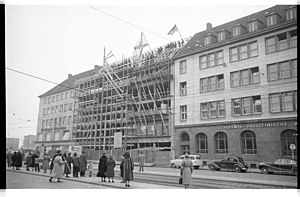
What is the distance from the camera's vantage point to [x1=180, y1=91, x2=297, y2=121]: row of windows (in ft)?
62.7

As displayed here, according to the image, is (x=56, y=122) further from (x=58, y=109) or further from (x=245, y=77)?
(x=245, y=77)

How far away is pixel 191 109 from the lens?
81.3 ft

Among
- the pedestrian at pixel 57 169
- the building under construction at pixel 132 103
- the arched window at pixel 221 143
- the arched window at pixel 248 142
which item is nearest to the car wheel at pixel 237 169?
the arched window at pixel 248 142

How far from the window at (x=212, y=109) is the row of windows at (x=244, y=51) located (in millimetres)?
3068

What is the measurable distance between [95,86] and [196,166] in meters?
18.1

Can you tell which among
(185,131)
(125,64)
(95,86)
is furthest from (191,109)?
(95,86)

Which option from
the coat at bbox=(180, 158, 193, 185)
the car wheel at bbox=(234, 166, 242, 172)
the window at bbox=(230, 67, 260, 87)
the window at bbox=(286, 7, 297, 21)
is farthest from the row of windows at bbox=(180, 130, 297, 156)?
the coat at bbox=(180, 158, 193, 185)

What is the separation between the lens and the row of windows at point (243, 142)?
18.4 meters

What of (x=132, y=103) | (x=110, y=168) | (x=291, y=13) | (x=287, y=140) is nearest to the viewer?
(x=110, y=168)

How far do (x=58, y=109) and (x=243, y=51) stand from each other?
31823 millimetres

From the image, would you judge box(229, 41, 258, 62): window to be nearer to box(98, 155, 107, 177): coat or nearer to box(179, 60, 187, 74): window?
box(179, 60, 187, 74): window

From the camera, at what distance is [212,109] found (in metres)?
23.6

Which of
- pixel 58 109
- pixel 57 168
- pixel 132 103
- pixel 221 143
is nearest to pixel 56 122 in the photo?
pixel 58 109

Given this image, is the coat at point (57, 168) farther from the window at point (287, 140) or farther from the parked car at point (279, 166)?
the window at point (287, 140)
